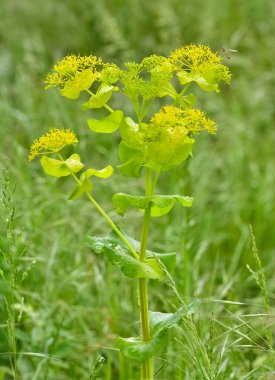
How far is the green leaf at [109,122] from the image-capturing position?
4.56ft

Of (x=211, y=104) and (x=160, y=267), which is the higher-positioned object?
(x=211, y=104)

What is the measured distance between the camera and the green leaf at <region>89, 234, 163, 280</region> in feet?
4.49

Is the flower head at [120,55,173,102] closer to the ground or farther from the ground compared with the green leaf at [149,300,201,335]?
farther from the ground

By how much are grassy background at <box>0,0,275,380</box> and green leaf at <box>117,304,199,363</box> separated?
55mm

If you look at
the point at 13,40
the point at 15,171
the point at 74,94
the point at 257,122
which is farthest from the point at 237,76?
the point at 74,94

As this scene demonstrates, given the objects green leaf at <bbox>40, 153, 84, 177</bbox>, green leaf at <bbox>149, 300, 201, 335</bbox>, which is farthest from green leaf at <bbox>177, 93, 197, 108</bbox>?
green leaf at <bbox>149, 300, 201, 335</bbox>

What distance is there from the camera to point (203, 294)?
2416 mm

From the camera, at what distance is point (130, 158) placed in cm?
140

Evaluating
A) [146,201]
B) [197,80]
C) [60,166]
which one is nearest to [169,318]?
[146,201]

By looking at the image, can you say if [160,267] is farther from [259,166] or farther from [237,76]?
[237,76]

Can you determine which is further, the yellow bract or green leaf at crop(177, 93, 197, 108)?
green leaf at crop(177, 93, 197, 108)

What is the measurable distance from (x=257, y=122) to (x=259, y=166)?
1.31ft

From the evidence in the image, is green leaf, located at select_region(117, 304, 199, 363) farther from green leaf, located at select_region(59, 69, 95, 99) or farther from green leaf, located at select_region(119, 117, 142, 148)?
green leaf, located at select_region(59, 69, 95, 99)

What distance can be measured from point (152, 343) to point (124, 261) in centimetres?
17
